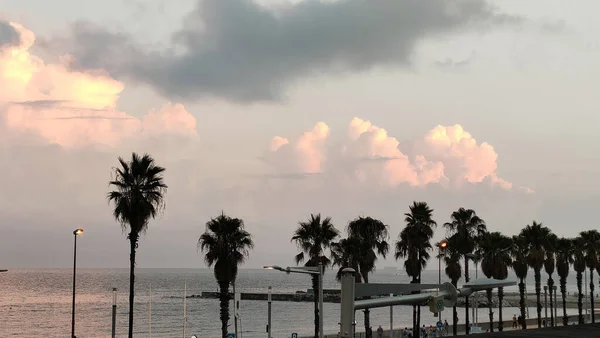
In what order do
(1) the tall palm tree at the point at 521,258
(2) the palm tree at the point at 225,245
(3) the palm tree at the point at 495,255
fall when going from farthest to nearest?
(1) the tall palm tree at the point at 521,258, (3) the palm tree at the point at 495,255, (2) the palm tree at the point at 225,245

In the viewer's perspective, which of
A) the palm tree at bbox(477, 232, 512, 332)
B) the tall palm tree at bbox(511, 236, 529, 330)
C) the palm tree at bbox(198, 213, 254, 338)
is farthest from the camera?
the tall palm tree at bbox(511, 236, 529, 330)

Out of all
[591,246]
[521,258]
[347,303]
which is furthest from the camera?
[591,246]

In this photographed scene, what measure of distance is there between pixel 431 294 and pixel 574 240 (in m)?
87.5

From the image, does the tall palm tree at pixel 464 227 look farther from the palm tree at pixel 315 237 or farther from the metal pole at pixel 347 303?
the metal pole at pixel 347 303

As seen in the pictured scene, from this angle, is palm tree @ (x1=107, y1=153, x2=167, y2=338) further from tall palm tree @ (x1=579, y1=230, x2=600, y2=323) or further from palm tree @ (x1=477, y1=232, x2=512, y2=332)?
tall palm tree @ (x1=579, y1=230, x2=600, y2=323)

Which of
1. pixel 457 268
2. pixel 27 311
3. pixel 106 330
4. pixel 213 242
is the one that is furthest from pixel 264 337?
pixel 27 311

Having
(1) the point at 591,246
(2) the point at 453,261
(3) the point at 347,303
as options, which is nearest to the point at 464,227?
(2) the point at 453,261

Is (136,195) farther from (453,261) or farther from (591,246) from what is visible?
(591,246)

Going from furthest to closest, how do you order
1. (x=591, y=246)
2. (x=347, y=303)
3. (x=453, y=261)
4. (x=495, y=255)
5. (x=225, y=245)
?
1. (x=591, y=246)
2. (x=495, y=255)
3. (x=453, y=261)
4. (x=225, y=245)
5. (x=347, y=303)

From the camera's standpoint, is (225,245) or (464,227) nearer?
(225,245)

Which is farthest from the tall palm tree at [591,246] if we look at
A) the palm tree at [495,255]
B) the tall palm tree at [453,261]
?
the tall palm tree at [453,261]

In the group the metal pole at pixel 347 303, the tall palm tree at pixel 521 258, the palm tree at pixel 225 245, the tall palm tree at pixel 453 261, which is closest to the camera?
the metal pole at pixel 347 303

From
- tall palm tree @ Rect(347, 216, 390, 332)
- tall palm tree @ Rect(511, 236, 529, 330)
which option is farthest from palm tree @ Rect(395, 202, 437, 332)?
tall palm tree @ Rect(511, 236, 529, 330)

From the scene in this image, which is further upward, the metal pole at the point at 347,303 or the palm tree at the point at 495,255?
the palm tree at the point at 495,255
